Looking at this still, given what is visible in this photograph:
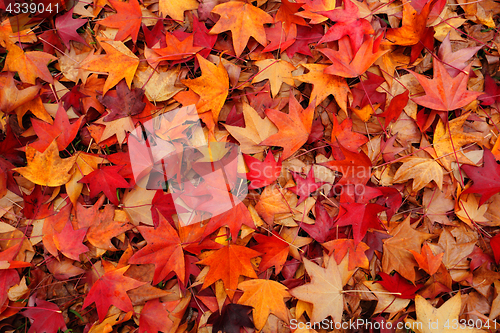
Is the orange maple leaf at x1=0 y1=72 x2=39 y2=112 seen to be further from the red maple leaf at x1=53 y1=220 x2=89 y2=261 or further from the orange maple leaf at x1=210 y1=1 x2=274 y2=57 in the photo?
the orange maple leaf at x1=210 y1=1 x2=274 y2=57

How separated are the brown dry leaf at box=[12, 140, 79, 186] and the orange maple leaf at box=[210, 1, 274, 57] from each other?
757mm

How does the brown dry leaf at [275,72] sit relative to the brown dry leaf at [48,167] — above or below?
above

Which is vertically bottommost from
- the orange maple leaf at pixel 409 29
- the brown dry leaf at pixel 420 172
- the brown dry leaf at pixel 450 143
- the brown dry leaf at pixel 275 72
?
the brown dry leaf at pixel 420 172

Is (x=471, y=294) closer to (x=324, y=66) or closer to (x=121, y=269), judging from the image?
(x=324, y=66)

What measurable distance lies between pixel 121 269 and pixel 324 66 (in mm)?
1124

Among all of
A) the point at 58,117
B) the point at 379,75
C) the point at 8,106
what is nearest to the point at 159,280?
the point at 58,117

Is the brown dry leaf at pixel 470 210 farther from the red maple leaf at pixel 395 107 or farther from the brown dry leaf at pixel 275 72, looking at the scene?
the brown dry leaf at pixel 275 72

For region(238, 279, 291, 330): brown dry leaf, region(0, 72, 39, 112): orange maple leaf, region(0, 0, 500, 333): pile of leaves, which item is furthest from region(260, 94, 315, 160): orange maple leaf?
region(0, 72, 39, 112): orange maple leaf

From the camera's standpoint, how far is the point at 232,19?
3.78ft

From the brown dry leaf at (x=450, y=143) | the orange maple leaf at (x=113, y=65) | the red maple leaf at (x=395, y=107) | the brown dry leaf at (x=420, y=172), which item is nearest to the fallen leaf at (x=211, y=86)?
the orange maple leaf at (x=113, y=65)

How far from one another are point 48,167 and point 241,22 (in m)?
0.93

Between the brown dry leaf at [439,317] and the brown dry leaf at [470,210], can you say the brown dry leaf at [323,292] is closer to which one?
the brown dry leaf at [439,317]

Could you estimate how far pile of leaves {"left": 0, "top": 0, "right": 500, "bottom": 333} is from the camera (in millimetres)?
1132

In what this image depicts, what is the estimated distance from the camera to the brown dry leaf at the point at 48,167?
1107 millimetres
